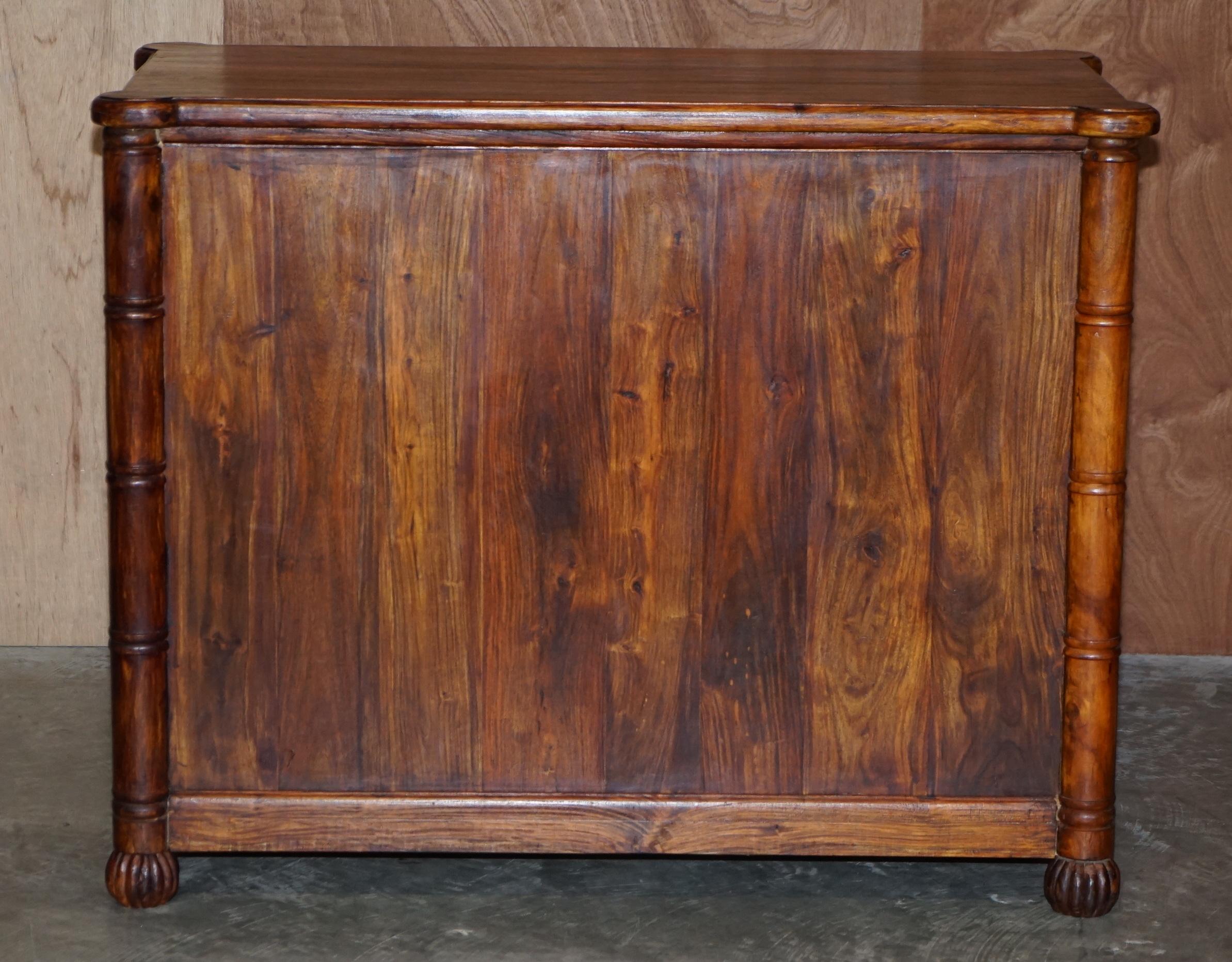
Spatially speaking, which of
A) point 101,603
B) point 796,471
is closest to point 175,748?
point 796,471

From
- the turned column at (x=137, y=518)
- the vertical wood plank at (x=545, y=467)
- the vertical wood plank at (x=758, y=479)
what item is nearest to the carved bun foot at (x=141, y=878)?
the turned column at (x=137, y=518)

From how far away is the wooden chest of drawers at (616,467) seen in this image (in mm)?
1808

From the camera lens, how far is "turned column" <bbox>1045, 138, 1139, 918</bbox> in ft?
5.91

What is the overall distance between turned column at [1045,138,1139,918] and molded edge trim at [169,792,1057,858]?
0.15 feet

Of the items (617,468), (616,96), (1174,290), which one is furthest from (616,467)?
(1174,290)

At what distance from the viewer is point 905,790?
194cm

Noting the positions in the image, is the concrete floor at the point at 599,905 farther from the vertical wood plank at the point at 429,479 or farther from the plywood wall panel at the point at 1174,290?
the plywood wall panel at the point at 1174,290

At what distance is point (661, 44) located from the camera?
261 cm

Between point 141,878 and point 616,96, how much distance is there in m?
1.01

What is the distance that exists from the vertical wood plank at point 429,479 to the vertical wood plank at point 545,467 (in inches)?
0.8

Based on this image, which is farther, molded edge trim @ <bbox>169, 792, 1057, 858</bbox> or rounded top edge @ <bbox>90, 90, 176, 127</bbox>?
molded edge trim @ <bbox>169, 792, 1057, 858</bbox>

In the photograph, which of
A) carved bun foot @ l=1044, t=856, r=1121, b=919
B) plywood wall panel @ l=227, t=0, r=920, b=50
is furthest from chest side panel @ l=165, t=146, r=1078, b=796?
plywood wall panel @ l=227, t=0, r=920, b=50

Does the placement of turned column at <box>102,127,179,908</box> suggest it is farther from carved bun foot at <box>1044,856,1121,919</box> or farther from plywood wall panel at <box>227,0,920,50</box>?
carved bun foot at <box>1044,856,1121,919</box>

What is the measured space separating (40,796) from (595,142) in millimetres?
1147
